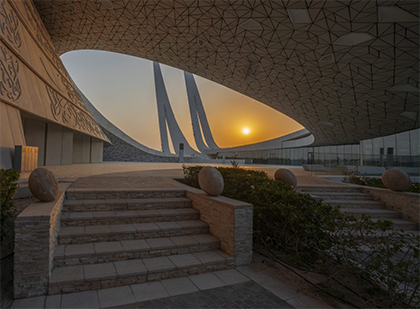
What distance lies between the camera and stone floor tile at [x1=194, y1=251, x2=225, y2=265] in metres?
3.71

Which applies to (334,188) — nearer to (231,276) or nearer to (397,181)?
(397,181)

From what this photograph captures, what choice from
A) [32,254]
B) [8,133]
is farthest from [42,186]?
[8,133]

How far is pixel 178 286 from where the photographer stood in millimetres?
3215

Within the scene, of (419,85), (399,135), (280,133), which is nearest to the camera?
(419,85)

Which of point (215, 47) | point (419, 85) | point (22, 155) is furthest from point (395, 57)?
point (22, 155)

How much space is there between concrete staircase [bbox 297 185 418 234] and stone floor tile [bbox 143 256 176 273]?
4308 millimetres

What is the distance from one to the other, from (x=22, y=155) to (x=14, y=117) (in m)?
1.41

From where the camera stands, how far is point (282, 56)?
13.9m

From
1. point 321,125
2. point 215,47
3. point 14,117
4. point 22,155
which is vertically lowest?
point 22,155

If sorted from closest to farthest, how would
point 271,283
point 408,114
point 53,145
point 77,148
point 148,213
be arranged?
point 271,283
point 148,213
point 53,145
point 408,114
point 77,148

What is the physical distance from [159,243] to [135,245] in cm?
37

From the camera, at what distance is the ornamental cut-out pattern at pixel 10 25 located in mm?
8386

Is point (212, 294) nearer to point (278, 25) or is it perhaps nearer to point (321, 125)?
point (278, 25)

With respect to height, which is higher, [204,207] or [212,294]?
[204,207]
